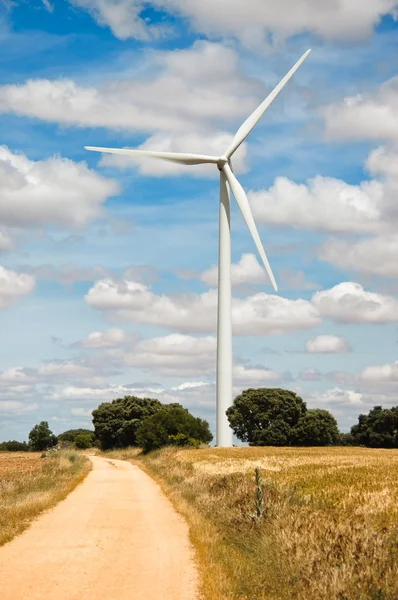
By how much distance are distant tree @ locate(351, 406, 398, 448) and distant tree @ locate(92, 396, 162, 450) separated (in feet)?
131

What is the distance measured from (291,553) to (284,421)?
106 meters

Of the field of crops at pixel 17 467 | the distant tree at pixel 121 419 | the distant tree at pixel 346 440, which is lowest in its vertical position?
the field of crops at pixel 17 467

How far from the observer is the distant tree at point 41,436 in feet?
520

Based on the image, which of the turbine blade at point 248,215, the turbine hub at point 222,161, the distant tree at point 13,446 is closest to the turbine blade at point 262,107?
the turbine hub at point 222,161

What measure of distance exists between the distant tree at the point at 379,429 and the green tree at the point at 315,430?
19.1 feet

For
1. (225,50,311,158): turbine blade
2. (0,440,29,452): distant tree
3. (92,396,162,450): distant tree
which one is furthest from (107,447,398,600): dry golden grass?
(0,440,29,452): distant tree

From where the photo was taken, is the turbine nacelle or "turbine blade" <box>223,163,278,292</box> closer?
"turbine blade" <box>223,163,278,292</box>

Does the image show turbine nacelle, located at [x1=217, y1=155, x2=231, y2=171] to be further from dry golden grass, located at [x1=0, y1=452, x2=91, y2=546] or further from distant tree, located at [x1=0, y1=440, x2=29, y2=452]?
distant tree, located at [x1=0, y1=440, x2=29, y2=452]

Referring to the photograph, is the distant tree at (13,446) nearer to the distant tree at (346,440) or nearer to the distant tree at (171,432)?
the distant tree at (346,440)

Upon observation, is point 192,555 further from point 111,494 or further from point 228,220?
point 228,220

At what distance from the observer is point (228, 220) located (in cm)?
7988

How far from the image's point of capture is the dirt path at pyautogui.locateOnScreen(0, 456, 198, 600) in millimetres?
14141

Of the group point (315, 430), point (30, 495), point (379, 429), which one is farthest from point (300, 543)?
point (379, 429)

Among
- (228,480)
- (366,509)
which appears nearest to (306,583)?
(366,509)
